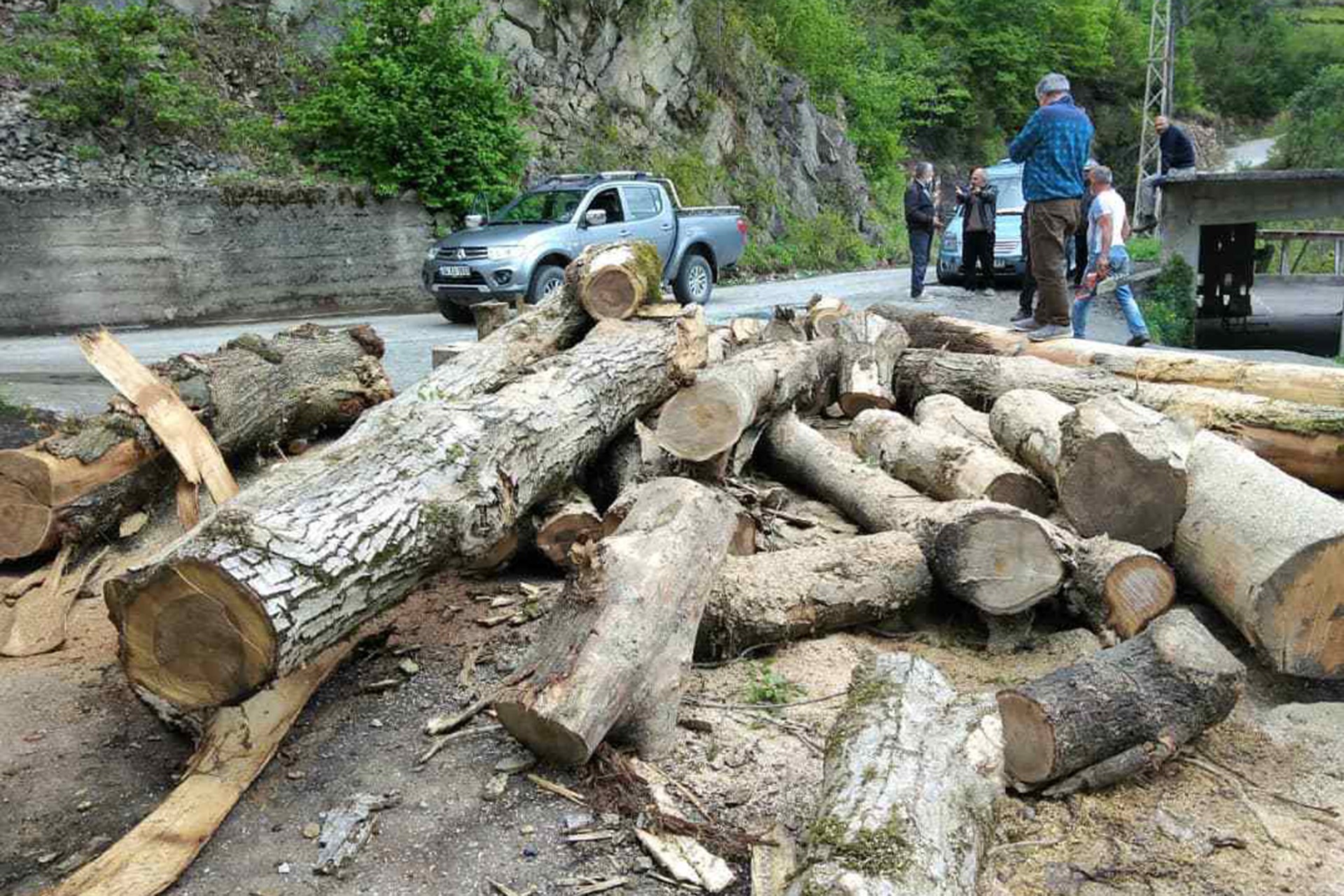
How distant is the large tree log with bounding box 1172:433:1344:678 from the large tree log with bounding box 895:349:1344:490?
34.8 inches

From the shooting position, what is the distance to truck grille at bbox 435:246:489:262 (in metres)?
14.1

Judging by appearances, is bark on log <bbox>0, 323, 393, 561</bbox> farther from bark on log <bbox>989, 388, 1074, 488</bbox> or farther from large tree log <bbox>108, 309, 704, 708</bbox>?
bark on log <bbox>989, 388, 1074, 488</bbox>

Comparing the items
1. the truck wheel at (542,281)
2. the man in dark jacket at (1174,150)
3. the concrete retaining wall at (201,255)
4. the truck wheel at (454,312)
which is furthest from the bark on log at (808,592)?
the concrete retaining wall at (201,255)

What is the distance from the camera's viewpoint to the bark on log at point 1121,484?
4.88 metres

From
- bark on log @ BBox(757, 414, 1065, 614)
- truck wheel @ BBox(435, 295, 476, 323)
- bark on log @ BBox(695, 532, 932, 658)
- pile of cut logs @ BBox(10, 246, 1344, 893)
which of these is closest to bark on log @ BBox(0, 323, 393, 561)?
pile of cut logs @ BBox(10, 246, 1344, 893)

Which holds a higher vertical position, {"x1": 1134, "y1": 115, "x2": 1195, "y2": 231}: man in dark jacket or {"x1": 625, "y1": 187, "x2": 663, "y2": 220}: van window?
{"x1": 1134, "y1": 115, "x2": 1195, "y2": 231}: man in dark jacket

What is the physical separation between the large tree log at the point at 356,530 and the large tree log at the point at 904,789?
1813 mm

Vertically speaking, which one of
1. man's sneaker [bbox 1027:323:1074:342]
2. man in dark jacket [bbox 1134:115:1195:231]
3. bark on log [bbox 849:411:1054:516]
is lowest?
bark on log [bbox 849:411:1054:516]

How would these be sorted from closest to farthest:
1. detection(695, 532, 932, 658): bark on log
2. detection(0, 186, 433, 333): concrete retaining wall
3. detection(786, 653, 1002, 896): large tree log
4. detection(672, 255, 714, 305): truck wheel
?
detection(786, 653, 1002, 896): large tree log, detection(695, 532, 932, 658): bark on log, detection(0, 186, 433, 333): concrete retaining wall, detection(672, 255, 714, 305): truck wheel

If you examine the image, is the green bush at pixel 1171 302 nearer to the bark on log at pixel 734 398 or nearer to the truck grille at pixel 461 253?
the truck grille at pixel 461 253

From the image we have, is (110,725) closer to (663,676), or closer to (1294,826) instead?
(663,676)

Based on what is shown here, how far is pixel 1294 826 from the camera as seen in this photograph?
346cm

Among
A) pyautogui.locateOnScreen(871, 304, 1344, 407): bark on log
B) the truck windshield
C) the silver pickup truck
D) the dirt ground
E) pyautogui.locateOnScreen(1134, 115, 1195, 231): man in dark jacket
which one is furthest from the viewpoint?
the truck windshield

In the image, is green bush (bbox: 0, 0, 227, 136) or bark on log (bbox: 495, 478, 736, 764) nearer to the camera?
bark on log (bbox: 495, 478, 736, 764)
